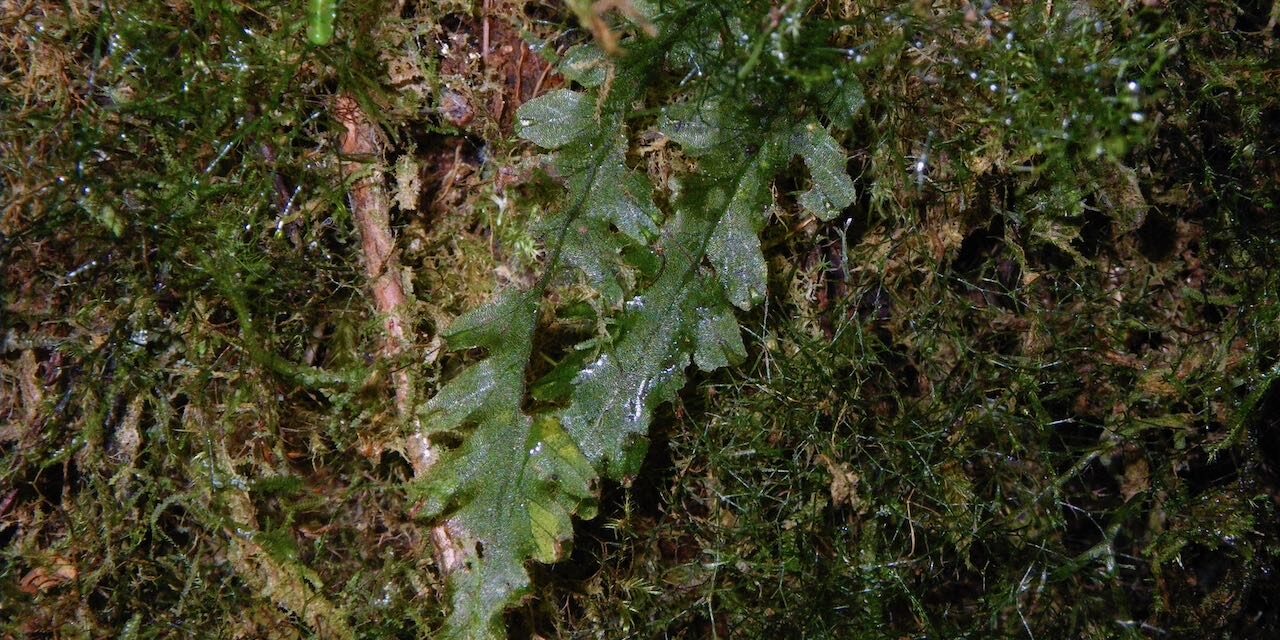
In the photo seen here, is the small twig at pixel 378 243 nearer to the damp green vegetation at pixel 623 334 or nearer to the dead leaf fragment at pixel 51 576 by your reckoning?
the damp green vegetation at pixel 623 334

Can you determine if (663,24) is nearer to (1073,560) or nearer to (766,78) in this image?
(766,78)

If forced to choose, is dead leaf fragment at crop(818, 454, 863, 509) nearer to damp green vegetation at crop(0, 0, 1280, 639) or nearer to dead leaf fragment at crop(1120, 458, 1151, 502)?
damp green vegetation at crop(0, 0, 1280, 639)

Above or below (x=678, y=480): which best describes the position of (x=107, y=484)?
above

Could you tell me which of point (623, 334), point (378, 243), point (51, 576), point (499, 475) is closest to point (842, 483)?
point (623, 334)

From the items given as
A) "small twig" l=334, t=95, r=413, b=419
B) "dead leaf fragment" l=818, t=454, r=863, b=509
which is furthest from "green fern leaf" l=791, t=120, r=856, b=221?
"small twig" l=334, t=95, r=413, b=419

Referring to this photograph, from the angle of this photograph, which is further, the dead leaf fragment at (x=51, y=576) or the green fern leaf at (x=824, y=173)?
the dead leaf fragment at (x=51, y=576)

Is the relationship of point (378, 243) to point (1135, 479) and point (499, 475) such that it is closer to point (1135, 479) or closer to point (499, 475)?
point (499, 475)

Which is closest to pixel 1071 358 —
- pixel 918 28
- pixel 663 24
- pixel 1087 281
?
pixel 1087 281

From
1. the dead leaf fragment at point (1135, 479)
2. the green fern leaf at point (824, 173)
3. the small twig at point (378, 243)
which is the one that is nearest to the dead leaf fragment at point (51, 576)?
the small twig at point (378, 243)

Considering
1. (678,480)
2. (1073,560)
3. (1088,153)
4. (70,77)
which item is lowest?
(1073,560)
